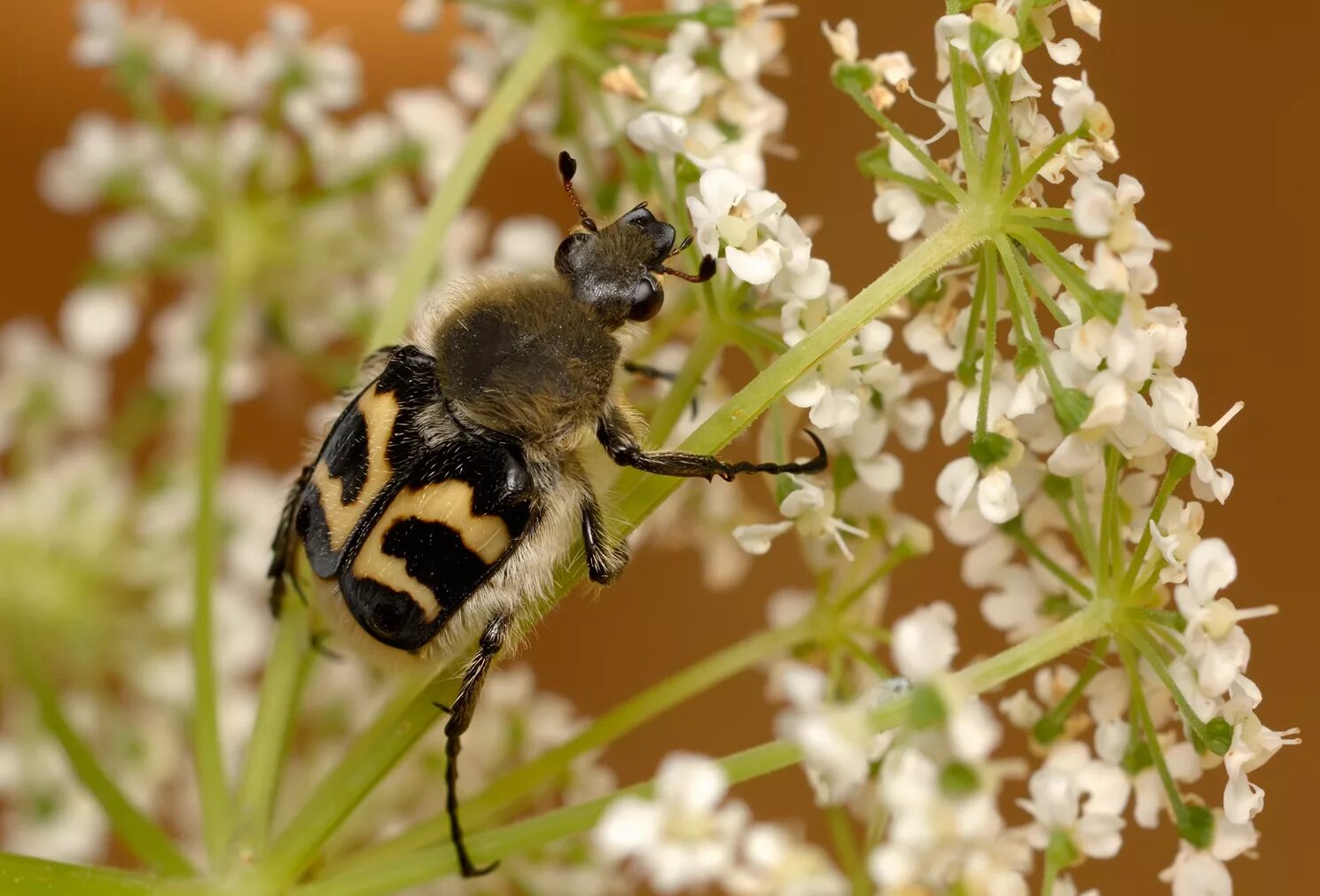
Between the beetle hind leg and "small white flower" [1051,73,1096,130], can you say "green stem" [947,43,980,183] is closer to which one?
"small white flower" [1051,73,1096,130]

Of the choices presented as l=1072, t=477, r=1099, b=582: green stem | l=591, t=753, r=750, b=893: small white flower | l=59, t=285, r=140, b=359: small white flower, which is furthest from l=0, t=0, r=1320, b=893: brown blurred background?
l=591, t=753, r=750, b=893: small white flower

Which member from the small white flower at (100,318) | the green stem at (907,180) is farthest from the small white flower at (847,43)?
the small white flower at (100,318)

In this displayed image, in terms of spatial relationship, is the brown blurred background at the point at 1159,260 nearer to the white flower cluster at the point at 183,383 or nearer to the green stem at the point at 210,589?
the white flower cluster at the point at 183,383

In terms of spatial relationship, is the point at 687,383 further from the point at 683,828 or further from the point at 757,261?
the point at 683,828

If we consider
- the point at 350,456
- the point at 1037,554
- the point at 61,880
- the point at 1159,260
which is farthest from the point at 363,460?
the point at 1159,260

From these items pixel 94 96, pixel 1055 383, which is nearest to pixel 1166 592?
pixel 1055 383

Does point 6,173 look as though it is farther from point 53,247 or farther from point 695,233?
point 695,233
